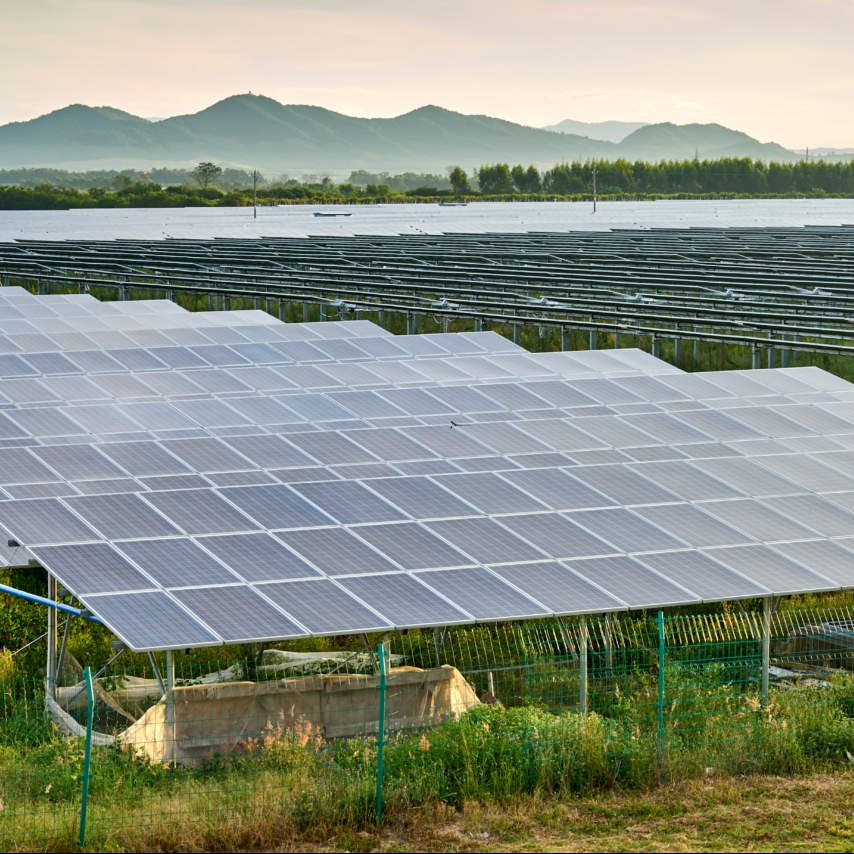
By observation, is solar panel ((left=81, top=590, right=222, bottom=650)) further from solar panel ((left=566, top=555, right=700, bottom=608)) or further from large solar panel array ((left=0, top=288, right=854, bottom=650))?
solar panel ((left=566, top=555, right=700, bottom=608))

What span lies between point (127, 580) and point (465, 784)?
5.40 meters

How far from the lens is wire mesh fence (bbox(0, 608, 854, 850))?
54.3 ft

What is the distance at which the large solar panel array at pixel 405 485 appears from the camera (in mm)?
19438

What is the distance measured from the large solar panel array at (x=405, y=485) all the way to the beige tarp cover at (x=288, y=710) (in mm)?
1505

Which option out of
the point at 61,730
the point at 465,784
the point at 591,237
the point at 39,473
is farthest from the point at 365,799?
the point at 591,237

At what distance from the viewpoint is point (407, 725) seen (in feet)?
65.4

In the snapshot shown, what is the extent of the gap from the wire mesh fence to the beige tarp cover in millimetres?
28

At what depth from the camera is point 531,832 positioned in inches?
648

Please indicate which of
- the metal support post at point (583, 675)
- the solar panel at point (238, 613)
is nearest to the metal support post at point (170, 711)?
the solar panel at point (238, 613)

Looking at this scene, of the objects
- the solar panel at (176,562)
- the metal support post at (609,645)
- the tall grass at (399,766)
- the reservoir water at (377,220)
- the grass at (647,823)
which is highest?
the reservoir water at (377,220)

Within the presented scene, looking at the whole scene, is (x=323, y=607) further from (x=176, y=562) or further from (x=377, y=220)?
(x=377, y=220)

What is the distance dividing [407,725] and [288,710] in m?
1.67

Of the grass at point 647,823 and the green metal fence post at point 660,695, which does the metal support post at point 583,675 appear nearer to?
the green metal fence post at point 660,695

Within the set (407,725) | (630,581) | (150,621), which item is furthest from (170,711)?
(630,581)
